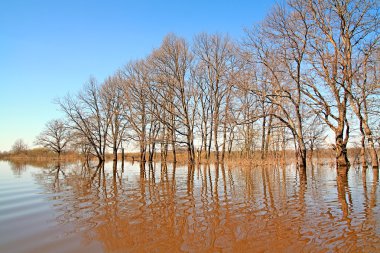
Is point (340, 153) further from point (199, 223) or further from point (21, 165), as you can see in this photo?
point (21, 165)

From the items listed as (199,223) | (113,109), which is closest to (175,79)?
(113,109)

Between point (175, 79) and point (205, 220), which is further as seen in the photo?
point (175, 79)

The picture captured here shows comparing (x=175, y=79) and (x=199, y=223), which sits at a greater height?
(x=175, y=79)

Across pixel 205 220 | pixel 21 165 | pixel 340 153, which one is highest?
pixel 340 153

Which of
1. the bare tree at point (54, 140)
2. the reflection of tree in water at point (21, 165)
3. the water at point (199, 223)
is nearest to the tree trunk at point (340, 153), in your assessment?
the water at point (199, 223)

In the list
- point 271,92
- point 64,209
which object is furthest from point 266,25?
point 64,209

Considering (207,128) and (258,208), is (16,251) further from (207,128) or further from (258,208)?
(207,128)

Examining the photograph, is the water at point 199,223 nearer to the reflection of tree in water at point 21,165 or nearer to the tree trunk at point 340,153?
the tree trunk at point 340,153

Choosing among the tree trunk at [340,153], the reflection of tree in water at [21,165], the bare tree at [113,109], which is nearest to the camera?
the tree trunk at [340,153]

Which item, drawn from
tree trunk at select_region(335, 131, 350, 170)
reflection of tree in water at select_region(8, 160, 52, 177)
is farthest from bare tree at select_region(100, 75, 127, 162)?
tree trunk at select_region(335, 131, 350, 170)

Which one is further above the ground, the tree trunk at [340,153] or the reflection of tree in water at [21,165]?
the tree trunk at [340,153]

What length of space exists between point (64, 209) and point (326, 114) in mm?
A: 16987

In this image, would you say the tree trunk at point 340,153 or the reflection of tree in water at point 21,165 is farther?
the reflection of tree in water at point 21,165

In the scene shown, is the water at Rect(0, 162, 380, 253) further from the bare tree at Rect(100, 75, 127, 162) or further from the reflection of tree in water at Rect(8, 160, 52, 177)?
the bare tree at Rect(100, 75, 127, 162)
